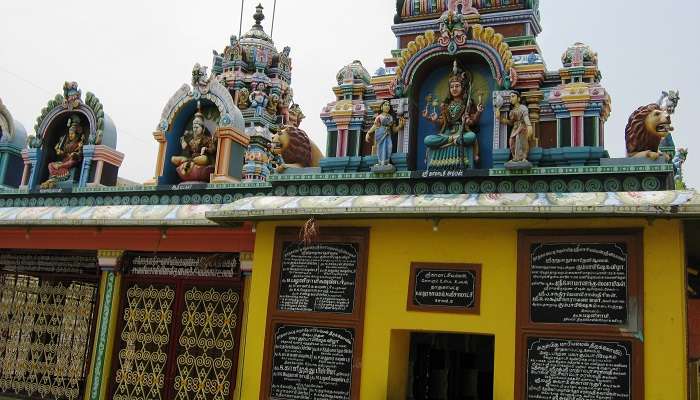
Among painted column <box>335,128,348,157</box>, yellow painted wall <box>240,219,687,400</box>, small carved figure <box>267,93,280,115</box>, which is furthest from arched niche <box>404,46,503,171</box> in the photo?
small carved figure <box>267,93,280,115</box>

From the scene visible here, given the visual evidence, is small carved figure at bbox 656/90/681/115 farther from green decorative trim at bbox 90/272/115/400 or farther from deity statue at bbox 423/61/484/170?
green decorative trim at bbox 90/272/115/400

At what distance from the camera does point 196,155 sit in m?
12.3

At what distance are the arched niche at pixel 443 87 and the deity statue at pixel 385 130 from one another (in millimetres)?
246

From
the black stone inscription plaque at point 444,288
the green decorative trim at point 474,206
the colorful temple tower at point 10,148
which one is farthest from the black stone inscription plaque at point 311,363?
the colorful temple tower at point 10,148

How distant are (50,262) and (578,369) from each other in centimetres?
944

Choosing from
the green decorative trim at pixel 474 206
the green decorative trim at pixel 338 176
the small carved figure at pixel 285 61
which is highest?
the small carved figure at pixel 285 61

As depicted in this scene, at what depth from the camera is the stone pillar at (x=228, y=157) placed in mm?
11758

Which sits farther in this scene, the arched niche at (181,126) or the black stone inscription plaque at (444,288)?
the arched niche at (181,126)

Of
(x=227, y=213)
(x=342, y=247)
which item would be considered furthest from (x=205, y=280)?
(x=342, y=247)

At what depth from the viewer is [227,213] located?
32.3 ft

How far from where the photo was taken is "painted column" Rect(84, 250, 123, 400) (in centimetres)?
1162

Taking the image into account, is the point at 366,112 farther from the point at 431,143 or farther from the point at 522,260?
the point at 522,260

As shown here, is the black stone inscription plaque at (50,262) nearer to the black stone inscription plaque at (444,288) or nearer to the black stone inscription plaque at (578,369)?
the black stone inscription plaque at (444,288)

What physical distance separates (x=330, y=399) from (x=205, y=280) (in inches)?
133
